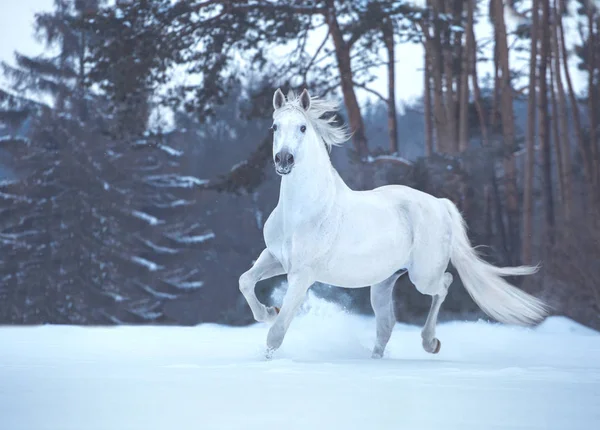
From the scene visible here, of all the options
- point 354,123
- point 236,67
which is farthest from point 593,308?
point 236,67

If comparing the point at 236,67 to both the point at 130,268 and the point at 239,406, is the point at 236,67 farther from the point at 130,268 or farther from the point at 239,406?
the point at 239,406

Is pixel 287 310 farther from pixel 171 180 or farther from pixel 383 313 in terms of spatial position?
pixel 171 180

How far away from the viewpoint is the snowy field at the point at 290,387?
9.59 ft

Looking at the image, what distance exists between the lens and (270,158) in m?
12.8

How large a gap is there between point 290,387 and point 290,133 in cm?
169

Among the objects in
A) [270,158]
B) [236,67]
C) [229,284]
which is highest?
[236,67]

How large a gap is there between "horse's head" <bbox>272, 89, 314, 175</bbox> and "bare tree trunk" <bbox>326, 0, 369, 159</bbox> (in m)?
7.89

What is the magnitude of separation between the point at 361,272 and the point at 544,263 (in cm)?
646

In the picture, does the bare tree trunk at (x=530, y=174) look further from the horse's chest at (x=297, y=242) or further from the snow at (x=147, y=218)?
the snow at (x=147, y=218)

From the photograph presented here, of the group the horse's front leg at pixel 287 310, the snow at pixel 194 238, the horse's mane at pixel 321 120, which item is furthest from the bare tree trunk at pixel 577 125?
the horse's front leg at pixel 287 310

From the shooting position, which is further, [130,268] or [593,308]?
[130,268]

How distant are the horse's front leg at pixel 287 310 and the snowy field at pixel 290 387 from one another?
157 mm

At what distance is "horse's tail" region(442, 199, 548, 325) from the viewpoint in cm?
621

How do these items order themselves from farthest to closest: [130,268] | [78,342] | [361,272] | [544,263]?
[130,268] → [544,263] → [78,342] → [361,272]
